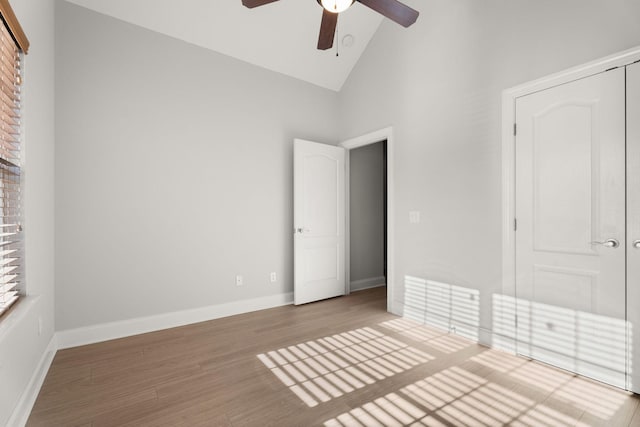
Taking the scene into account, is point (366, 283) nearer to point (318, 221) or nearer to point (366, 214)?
point (366, 214)

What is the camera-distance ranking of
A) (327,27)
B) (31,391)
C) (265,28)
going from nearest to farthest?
(31,391)
(327,27)
(265,28)

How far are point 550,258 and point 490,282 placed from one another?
50 cm

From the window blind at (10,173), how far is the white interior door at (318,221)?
2.49 m

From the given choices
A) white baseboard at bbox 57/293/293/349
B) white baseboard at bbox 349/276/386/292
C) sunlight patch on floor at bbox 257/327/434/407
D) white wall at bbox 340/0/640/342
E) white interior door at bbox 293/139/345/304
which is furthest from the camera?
white baseboard at bbox 349/276/386/292

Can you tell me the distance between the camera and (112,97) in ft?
9.39

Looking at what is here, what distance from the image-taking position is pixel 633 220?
1.95 meters

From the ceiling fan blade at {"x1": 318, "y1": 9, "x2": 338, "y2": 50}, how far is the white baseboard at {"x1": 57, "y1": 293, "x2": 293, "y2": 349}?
2.80 metres

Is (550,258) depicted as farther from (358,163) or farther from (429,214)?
(358,163)

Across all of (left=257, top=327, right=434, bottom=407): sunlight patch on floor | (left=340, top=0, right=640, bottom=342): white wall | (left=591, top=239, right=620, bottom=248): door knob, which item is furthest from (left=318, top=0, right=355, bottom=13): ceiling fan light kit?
(left=257, top=327, right=434, bottom=407): sunlight patch on floor

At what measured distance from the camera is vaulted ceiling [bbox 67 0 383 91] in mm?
2953

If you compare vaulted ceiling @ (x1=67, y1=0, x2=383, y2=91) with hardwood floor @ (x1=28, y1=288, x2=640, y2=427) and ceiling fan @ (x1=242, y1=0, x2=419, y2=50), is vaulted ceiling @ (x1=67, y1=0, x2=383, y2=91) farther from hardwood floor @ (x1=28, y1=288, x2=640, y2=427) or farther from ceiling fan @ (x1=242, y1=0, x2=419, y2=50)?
hardwood floor @ (x1=28, y1=288, x2=640, y2=427)

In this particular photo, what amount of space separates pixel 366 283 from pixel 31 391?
12.5ft

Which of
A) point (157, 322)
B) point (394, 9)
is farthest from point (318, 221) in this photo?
point (394, 9)

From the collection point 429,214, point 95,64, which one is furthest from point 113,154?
point 429,214
